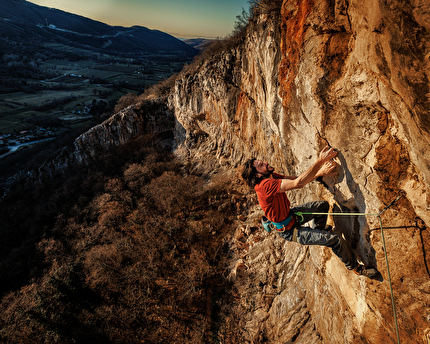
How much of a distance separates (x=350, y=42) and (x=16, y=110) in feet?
289

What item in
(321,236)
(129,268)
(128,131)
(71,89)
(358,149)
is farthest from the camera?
(71,89)

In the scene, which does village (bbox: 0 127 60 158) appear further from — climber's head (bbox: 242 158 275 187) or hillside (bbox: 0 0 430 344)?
climber's head (bbox: 242 158 275 187)

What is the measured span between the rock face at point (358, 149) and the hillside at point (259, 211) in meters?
Answer: 0.02

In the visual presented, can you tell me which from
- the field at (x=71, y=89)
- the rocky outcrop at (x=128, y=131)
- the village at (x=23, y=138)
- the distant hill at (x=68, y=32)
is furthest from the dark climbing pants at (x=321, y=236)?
the distant hill at (x=68, y=32)

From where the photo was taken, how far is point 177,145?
68.8 ft

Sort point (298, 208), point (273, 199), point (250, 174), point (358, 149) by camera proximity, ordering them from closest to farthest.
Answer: point (358, 149) → point (273, 199) → point (250, 174) → point (298, 208)

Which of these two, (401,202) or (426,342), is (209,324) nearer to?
(426,342)

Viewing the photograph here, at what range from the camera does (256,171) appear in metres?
4.14

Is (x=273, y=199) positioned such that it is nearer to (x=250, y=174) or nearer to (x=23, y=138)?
(x=250, y=174)

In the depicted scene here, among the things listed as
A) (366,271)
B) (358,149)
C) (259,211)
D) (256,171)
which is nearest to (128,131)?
(259,211)

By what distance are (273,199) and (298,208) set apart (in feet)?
2.92

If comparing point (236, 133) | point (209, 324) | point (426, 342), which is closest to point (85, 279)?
point (209, 324)

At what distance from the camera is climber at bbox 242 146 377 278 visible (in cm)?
340

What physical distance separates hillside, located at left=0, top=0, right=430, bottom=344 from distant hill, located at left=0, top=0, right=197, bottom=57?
6119 inches
